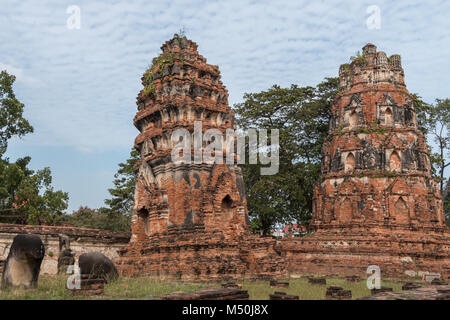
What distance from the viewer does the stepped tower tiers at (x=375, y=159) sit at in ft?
93.4

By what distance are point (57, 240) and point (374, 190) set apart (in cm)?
1923

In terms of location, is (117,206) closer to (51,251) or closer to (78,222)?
(78,222)

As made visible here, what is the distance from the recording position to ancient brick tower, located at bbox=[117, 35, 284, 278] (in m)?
16.4

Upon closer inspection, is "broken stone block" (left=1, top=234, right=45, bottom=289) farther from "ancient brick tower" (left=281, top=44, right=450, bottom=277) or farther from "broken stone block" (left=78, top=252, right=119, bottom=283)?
"ancient brick tower" (left=281, top=44, right=450, bottom=277)

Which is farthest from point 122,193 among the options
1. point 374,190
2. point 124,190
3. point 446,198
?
point 446,198

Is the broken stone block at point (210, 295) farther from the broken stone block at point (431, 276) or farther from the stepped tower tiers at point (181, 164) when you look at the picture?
the broken stone block at point (431, 276)

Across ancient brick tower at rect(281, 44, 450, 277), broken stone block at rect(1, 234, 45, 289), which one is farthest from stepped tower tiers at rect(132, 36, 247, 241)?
ancient brick tower at rect(281, 44, 450, 277)

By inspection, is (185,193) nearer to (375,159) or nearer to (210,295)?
(210,295)

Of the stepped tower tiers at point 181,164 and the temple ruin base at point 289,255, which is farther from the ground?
the stepped tower tiers at point 181,164

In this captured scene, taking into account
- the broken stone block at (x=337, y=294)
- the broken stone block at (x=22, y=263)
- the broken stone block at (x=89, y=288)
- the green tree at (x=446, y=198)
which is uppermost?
the green tree at (x=446, y=198)

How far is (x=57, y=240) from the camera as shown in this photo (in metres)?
20.3

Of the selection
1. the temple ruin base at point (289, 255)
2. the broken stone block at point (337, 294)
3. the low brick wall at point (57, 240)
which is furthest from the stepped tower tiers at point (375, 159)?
the broken stone block at point (337, 294)

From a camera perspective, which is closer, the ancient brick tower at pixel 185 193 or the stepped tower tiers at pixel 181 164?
the ancient brick tower at pixel 185 193

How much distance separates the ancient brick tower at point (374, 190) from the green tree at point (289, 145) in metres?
2.22
